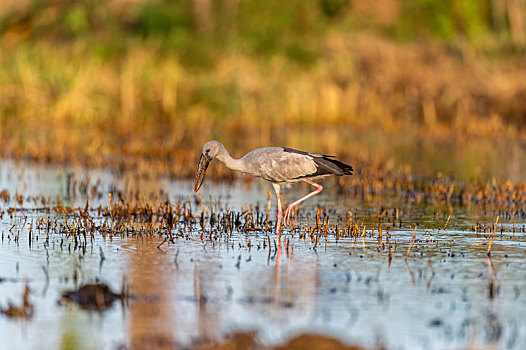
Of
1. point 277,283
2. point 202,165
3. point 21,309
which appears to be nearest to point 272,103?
point 202,165

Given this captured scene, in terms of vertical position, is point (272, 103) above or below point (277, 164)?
above

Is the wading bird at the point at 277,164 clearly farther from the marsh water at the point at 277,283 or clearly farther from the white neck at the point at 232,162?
the marsh water at the point at 277,283

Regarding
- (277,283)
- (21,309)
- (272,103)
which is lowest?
(21,309)

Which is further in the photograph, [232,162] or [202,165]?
[202,165]

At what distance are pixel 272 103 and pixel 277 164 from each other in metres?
14.6

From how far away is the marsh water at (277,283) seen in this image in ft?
18.6

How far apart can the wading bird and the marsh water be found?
0.57m

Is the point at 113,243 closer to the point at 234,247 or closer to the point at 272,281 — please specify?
the point at 234,247

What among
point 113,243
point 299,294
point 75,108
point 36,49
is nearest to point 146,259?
point 113,243

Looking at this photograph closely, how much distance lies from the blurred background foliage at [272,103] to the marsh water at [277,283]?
5.88m

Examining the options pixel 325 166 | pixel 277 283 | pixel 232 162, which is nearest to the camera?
pixel 277 283

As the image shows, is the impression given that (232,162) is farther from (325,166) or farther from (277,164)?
(325,166)

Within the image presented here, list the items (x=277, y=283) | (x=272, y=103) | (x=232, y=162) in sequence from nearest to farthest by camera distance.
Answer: (x=277, y=283) → (x=232, y=162) → (x=272, y=103)

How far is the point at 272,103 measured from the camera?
24.1 metres
